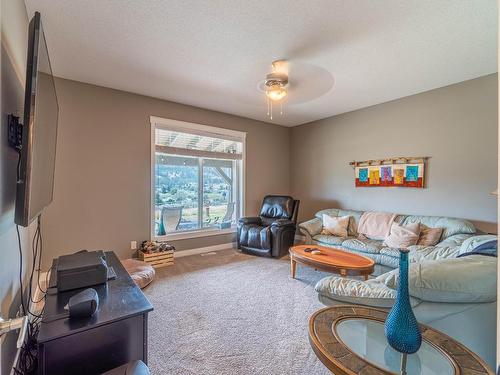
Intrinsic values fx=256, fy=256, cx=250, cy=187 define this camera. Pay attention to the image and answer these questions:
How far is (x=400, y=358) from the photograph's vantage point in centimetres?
118

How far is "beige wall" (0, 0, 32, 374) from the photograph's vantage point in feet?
4.07

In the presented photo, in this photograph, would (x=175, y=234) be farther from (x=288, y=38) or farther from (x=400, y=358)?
(x=400, y=358)

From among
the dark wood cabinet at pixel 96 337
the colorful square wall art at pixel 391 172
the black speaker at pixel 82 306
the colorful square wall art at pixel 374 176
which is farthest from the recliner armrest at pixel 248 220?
the black speaker at pixel 82 306

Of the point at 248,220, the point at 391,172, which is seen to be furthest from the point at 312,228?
the point at 391,172

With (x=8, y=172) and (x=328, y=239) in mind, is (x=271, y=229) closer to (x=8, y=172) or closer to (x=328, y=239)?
(x=328, y=239)

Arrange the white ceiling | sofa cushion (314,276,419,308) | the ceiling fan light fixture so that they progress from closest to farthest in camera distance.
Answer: sofa cushion (314,276,419,308)
the white ceiling
the ceiling fan light fixture

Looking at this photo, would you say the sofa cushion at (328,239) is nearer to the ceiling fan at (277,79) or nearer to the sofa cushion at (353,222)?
the sofa cushion at (353,222)

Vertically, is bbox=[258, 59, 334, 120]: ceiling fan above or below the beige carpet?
above

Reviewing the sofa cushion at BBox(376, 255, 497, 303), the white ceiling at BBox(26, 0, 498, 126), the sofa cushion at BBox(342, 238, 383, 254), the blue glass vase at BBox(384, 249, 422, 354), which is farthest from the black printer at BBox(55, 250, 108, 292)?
the sofa cushion at BBox(342, 238, 383, 254)

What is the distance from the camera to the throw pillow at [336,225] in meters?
4.14

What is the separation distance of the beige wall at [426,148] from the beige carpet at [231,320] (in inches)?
75.8

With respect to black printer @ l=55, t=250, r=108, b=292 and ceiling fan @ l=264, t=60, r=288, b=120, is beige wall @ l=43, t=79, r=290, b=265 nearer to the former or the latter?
ceiling fan @ l=264, t=60, r=288, b=120

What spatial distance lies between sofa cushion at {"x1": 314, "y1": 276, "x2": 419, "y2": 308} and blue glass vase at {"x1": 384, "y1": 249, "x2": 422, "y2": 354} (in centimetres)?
41

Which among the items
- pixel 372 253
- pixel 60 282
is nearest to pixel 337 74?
pixel 372 253
